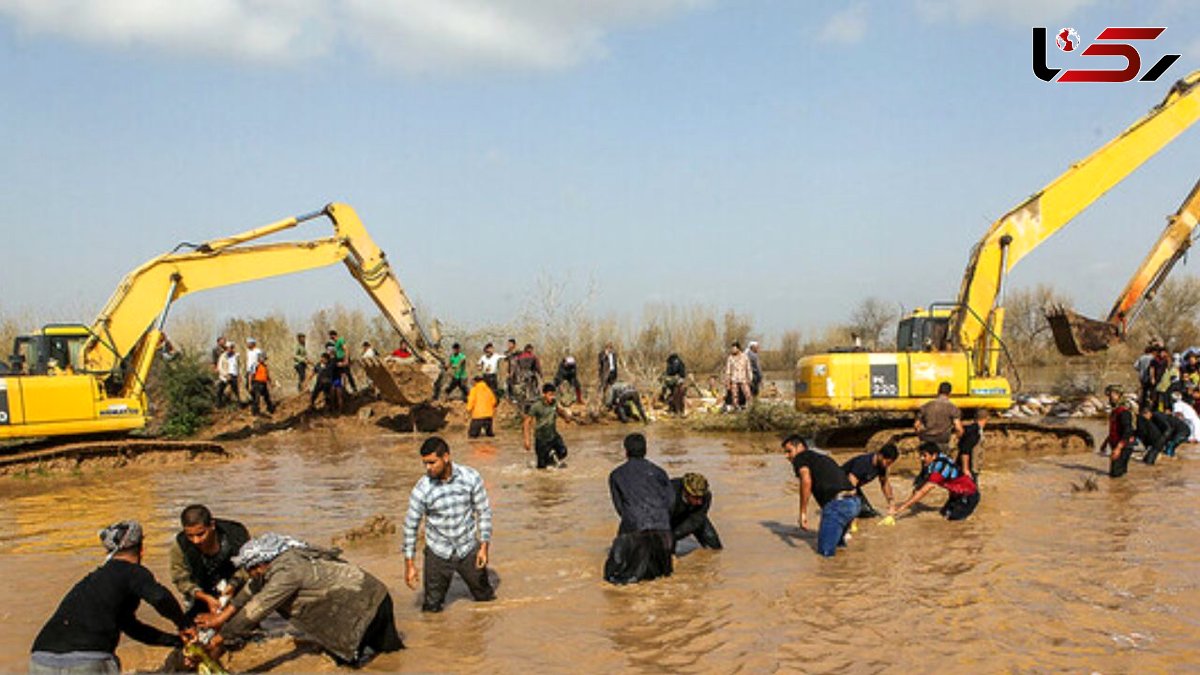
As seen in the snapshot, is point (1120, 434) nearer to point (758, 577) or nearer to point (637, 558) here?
point (758, 577)

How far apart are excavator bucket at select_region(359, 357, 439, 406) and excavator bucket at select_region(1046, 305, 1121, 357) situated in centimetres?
1281

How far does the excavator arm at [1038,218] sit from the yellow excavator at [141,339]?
1151 cm

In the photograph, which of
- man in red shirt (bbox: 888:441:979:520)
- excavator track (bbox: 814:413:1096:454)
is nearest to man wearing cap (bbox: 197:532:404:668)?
man in red shirt (bbox: 888:441:979:520)

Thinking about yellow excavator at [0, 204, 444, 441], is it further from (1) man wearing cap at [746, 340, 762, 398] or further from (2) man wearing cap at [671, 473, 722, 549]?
(2) man wearing cap at [671, 473, 722, 549]

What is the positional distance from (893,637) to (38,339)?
53.4 ft

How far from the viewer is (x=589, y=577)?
8.74 m

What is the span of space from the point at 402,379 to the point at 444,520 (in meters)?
15.0

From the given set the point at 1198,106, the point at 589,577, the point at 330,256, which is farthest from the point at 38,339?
the point at 1198,106

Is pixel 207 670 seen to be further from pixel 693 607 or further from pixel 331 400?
pixel 331 400

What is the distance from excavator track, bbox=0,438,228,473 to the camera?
16.2 meters

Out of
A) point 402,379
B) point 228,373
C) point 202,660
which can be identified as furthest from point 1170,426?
point 228,373

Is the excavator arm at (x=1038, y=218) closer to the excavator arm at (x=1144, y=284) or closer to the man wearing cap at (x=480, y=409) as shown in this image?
the excavator arm at (x=1144, y=284)

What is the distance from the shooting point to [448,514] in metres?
7.59

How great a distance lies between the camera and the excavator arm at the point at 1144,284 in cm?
1698
